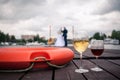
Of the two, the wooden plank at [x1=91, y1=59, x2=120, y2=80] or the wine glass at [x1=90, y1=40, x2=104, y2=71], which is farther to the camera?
the wine glass at [x1=90, y1=40, x2=104, y2=71]

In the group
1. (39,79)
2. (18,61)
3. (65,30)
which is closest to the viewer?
(39,79)

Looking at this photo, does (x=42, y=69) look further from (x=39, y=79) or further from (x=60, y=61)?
(x=39, y=79)

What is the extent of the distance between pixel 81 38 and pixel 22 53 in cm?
74

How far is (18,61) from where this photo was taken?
6.59 ft

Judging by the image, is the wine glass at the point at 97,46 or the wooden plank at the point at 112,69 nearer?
the wooden plank at the point at 112,69

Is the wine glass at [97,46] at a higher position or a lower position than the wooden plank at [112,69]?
higher

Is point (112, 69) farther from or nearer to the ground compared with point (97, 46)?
nearer to the ground

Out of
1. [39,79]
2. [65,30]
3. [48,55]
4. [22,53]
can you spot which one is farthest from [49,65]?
[65,30]

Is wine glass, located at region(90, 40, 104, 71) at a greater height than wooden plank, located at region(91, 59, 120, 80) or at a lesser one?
greater

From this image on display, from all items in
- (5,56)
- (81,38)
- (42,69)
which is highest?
(81,38)

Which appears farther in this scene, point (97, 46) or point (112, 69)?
point (97, 46)

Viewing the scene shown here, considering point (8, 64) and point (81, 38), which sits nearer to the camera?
point (8, 64)

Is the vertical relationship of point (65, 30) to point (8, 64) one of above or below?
above

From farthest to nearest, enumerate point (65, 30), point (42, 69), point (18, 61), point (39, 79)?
point (65, 30) → point (42, 69) → point (18, 61) → point (39, 79)
